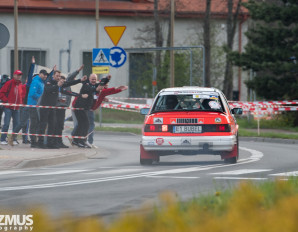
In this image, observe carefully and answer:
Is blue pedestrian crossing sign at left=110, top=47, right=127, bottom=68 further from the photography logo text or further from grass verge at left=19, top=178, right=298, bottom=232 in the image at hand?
grass verge at left=19, top=178, right=298, bottom=232

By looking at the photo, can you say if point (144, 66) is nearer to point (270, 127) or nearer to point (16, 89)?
point (270, 127)

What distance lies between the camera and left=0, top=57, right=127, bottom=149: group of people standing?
72.5 feet

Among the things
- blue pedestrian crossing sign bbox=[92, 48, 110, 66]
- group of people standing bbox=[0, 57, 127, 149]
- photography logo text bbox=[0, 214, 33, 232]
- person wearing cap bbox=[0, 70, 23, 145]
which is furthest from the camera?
blue pedestrian crossing sign bbox=[92, 48, 110, 66]

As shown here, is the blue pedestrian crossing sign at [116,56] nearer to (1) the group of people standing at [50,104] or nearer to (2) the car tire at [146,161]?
(1) the group of people standing at [50,104]

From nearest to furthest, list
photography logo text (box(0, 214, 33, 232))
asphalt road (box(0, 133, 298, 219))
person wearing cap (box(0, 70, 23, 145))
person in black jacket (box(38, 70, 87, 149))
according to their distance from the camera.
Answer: photography logo text (box(0, 214, 33, 232)), asphalt road (box(0, 133, 298, 219)), person in black jacket (box(38, 70, 87, 149)), person wearing cap (box(0, 70, 23, 145))

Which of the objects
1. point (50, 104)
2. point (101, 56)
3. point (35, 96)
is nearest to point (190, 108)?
point (50, 104)

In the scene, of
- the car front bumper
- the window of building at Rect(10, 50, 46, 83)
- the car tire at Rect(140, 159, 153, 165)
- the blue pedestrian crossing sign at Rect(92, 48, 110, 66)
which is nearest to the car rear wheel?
the car tire at Rect(140, 159, 153, 165)

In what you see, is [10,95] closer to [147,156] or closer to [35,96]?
[35,96]

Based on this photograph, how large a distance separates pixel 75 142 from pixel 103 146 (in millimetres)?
1984

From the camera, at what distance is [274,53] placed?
34.1 meters

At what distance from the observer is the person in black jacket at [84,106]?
2291 cm

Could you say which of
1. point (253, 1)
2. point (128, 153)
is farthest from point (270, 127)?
point (128, 153)

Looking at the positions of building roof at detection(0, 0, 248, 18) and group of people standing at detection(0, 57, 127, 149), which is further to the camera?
building roof at detection(0, 0, 248, 18)

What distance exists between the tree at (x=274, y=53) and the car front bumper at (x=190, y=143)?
17.8 meters
